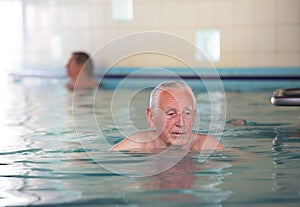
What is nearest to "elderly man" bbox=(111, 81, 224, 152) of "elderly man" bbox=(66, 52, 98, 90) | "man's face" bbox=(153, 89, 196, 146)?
"man's face" bbox=(153, 89, 196, 146)

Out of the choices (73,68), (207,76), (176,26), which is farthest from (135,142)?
(176,26)

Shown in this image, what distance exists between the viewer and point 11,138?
523 cm

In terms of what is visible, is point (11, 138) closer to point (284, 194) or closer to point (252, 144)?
point (252, 144)

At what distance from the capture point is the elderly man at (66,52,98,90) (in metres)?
9.95

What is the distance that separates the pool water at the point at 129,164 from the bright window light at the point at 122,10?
448 cm

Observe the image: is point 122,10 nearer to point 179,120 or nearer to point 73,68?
point 73,68

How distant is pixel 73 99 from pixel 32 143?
3958mm

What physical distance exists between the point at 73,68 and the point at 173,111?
20.3 feet

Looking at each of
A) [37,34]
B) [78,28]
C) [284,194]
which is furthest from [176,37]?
[284,194]

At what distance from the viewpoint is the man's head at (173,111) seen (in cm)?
392

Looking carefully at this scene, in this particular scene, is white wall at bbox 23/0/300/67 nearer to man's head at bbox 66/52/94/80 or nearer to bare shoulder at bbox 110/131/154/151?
man's head at bbox 66/52/94/80

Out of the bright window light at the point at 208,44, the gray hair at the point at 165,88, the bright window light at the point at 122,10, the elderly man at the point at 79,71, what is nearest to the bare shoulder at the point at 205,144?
the gray hair at the point at 165,88

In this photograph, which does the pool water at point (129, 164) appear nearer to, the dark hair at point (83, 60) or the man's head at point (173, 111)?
the man's head at point (173, 111)

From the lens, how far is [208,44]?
1100cm
